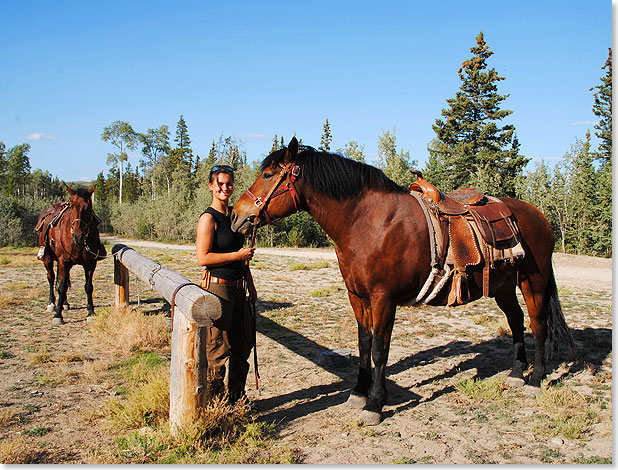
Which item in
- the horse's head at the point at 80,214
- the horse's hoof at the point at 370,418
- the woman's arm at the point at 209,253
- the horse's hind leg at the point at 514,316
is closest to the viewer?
the woman's arm at the point at 209,253

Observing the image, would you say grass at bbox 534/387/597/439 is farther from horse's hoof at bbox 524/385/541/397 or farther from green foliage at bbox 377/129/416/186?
green foliage at bbox 377/129/416/186

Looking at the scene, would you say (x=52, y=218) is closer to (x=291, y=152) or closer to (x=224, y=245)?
(x=224, y=245)

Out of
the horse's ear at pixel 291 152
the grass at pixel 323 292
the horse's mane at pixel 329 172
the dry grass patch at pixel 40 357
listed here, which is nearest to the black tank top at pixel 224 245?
the horse's mane at pixel 329 172

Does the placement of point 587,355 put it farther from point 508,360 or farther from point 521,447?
point 521,447

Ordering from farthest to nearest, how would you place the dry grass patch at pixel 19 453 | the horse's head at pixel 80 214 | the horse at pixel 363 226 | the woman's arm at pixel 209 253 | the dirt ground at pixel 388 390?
the horse's head at pixel 80 214, the horse at pixel 363 226, the woman's arm at pixel 209 253, the dirt ground at pixel 388 390, the dry grass patch at pixel 19 453

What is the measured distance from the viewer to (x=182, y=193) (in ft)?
115

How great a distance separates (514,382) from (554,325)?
918 mm

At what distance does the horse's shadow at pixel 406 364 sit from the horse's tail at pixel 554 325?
0.86ft

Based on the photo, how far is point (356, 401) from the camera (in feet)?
12.8

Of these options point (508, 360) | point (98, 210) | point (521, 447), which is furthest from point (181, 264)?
point (98, 210)

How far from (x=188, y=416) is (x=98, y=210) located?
46.9 metres

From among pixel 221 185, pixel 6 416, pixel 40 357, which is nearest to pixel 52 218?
pixel 40 357

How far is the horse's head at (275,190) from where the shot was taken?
3592 mm

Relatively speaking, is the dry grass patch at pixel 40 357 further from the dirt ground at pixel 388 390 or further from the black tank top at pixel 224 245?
the black tank top at pixel 224 245
